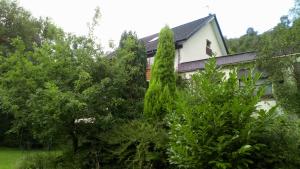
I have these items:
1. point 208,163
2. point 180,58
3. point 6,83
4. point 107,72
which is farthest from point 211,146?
point 180,58

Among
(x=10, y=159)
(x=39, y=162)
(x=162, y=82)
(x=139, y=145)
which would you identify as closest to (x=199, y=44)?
(x=162, y=82)

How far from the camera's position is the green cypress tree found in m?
10.2

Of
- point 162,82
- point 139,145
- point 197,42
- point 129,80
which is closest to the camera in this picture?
point 139,145

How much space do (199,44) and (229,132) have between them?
17438 mm

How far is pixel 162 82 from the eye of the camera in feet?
35.1

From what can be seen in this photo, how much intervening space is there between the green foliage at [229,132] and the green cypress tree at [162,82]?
10.00 feet

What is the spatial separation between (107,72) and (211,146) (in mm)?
4979

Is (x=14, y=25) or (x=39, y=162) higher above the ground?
(x=14, y=25)

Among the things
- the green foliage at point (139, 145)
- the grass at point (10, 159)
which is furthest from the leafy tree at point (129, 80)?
the grass at point (10, 159)

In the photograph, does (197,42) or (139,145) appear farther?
(197,42)

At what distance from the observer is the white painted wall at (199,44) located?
21.7m

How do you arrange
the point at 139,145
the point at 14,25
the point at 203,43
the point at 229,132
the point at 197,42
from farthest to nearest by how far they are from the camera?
the point at 14,25 < the point at 203,43 < the point at 197,42 < the point at 139,145 < the point at 229,132

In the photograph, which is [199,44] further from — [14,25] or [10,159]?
[10,159]

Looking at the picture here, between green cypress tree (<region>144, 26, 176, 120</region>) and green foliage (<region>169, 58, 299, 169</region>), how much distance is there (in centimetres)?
305
